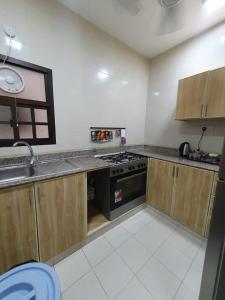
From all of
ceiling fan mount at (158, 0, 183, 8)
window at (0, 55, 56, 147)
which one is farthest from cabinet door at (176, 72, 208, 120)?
window at (0, 55, 56, 147)

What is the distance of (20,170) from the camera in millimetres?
1416

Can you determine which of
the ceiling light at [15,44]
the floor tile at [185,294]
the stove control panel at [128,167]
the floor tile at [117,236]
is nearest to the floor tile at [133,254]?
the floor tile at [117,236]

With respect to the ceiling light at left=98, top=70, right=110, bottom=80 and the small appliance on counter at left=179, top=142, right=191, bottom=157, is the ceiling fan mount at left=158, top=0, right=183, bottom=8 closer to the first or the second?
the ceiling light at left=98, top=70, right=110, bottom=80

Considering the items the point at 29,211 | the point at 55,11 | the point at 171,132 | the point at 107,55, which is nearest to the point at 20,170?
the point at 29,211

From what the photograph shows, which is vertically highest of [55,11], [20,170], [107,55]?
[55,11]

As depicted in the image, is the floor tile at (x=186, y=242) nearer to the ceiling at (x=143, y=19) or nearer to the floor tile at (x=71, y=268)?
the floor tile at (x=71, y=268)

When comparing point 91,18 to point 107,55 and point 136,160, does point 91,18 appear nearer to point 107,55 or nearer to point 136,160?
point 107,55

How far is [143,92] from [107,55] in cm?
99

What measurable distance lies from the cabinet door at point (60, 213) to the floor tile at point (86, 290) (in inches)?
12.5

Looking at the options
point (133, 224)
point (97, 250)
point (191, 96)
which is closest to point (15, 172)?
point (97, 250)

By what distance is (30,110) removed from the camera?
1545mm

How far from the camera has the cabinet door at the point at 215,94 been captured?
1535mm

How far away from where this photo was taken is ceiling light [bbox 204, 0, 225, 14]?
54.8 inches

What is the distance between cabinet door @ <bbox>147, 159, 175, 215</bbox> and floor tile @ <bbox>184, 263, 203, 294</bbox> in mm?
658
